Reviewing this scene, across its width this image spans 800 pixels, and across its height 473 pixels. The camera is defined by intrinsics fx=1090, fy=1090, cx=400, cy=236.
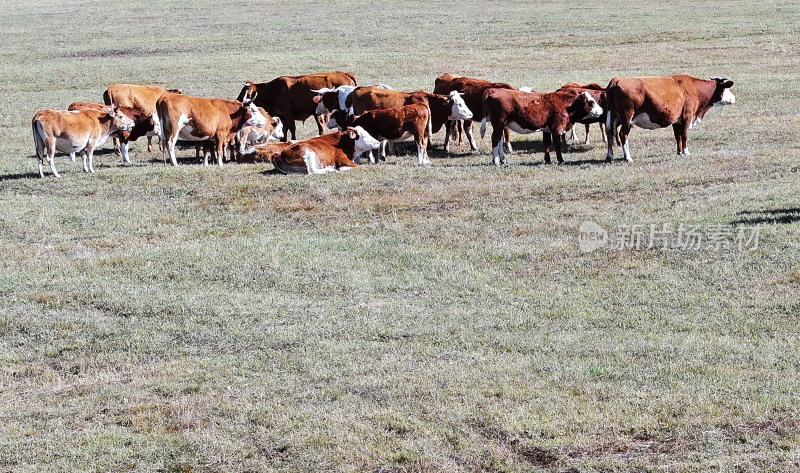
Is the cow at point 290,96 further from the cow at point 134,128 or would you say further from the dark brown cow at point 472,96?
the cow at point 134,128

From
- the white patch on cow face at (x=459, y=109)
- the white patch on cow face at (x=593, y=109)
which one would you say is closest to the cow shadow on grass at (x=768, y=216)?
the white patch on cow face at (x=593, y=109)

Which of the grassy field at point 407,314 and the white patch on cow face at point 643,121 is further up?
the white patch on cow face at point 643,121

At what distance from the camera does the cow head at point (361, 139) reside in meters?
21.0

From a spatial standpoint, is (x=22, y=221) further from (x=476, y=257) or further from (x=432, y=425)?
(x=432, y=425)

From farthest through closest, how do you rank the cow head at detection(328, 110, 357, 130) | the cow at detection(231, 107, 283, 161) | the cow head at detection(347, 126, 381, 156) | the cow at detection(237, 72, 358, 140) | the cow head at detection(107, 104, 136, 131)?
the cow at detection(237, 72, 358, 140) → the cow head at detection(328, 110, 357, 130) → the cow at detection(231, 107, 283, 161) → the cow head at detection(107, 104, 136, 131) → the cow head at detection(347, 126, 381, 156)

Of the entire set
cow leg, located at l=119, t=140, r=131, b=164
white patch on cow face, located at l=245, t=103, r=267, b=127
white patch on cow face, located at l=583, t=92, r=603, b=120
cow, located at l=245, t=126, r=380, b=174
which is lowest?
cow leg, located at l=119, t=140, r=131, b=164

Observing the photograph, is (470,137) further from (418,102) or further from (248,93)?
(248,93)

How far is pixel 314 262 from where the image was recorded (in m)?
14.3

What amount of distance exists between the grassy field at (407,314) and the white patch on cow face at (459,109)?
0.87 m

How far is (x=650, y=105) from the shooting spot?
2106cm

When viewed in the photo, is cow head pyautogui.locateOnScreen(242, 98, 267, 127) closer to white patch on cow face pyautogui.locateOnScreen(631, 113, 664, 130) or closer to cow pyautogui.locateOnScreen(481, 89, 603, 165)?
cow pyautogui.locateOnScreen(481, 89, 603, 165)

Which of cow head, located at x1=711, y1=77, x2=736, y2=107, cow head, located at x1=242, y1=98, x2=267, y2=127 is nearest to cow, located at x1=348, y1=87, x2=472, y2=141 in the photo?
cow head, located at x1=242, y1=98, x2=267, y2=127

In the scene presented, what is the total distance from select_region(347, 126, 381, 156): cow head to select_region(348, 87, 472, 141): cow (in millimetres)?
1785

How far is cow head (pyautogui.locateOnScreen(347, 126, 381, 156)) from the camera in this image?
20969 mm
